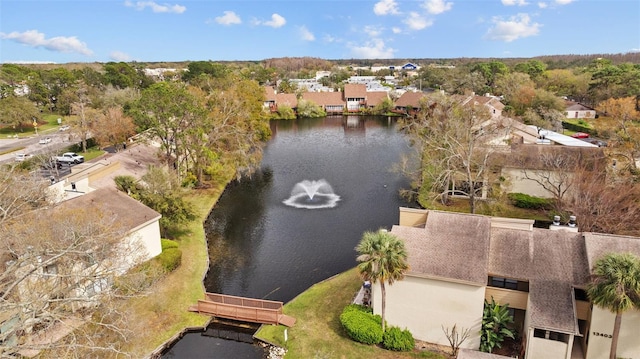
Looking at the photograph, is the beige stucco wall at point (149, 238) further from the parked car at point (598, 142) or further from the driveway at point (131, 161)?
the parked car at point (598, 142)

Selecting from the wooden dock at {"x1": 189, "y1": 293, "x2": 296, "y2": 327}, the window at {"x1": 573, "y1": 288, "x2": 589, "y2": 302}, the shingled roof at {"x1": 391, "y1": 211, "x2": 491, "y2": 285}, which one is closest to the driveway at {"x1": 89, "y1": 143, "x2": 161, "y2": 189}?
the wooden dock at {"x1": 189, "y1": 293, "x2": 296, "y2": 327}

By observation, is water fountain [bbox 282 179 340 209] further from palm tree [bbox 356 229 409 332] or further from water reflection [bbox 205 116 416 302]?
palm tree [bbox 356 229 409 332]

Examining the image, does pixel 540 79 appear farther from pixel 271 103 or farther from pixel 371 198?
pixel 371 198

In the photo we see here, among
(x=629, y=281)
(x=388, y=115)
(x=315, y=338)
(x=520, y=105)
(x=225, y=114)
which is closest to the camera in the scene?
(x=629, y=281)

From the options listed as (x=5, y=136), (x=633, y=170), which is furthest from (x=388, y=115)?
(x=5, y=136)

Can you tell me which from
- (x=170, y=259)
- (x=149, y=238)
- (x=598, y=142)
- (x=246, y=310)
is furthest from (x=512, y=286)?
(x=598, y=142)

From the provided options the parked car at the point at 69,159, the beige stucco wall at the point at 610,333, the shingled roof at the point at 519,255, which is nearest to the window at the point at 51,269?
the shingled roof at the point at 519,255

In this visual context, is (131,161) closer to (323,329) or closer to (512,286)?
(323,329)
